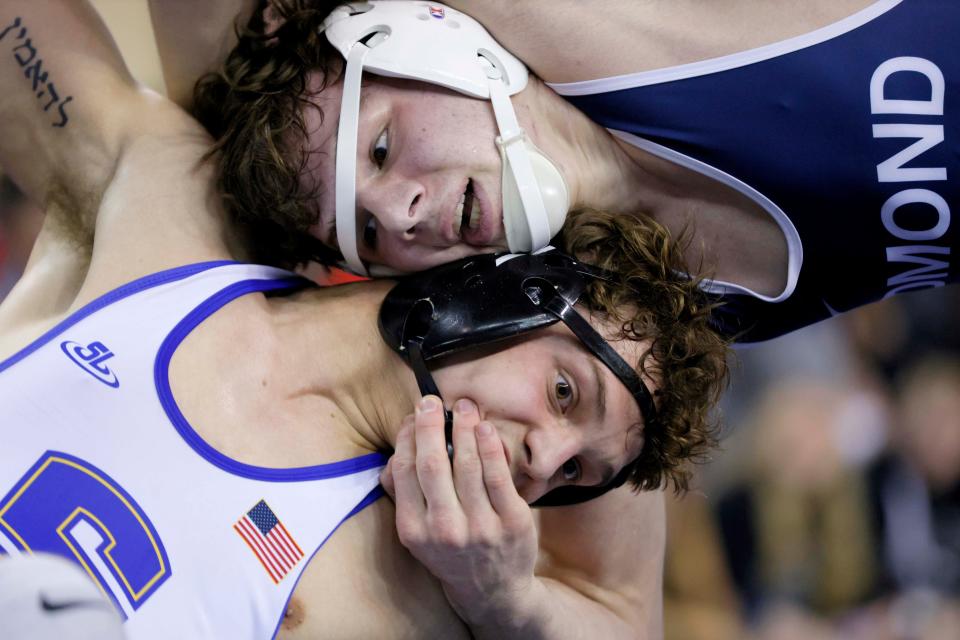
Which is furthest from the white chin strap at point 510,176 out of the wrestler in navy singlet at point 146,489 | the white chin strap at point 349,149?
the wrestler in navy singlet at point 146,489

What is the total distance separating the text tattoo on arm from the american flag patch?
1022mm

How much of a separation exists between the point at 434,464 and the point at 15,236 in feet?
10.2

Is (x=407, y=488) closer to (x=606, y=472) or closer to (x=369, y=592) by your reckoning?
(x=369, y=592)

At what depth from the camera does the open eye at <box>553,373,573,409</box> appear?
199 centimetres

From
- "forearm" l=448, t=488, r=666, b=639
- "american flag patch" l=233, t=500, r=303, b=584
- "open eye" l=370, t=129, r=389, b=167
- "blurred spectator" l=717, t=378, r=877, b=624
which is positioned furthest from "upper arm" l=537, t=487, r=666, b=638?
"blurred spectator" l=717, t=378, r=877, b=624

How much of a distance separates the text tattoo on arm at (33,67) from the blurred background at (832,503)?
220 centimetres

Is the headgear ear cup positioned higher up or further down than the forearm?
higher up

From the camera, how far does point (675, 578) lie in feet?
11.8

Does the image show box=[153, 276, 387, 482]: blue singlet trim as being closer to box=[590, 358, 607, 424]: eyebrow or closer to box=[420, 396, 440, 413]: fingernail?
box=[420, 396, 440, 413]: fingernail

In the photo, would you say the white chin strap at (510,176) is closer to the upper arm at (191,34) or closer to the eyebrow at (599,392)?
the eyebrow at (599,392)

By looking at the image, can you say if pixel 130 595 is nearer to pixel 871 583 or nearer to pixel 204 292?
pixel 204 292

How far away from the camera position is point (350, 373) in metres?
2.10

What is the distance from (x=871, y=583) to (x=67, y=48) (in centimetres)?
299

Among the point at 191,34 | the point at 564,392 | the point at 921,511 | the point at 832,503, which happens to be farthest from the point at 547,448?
the point at 921,511
